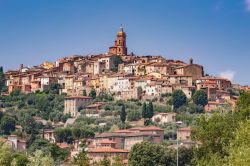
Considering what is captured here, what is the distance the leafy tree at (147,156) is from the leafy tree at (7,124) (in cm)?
3773

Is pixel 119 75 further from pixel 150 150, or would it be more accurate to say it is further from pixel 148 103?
pixel 150 150

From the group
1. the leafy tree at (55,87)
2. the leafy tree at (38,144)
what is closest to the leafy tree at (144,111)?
the leafy tree at (38,144)

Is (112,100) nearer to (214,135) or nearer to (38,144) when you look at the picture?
(38,144)

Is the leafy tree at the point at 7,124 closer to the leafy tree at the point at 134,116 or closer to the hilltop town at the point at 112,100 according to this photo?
the hilltop town at the point at 112,100

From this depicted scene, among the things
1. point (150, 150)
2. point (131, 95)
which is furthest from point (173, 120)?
point (150, 150)

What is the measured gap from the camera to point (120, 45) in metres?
136

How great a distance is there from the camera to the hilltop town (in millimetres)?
90188

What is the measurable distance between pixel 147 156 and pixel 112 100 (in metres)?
45.9

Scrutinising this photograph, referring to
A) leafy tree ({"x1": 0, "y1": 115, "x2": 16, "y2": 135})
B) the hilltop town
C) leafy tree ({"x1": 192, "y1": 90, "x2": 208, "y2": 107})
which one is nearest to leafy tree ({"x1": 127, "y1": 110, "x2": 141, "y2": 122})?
the hilltop town

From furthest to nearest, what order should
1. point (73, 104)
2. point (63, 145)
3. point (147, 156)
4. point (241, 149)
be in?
1. point (73, 104)
2. point (63, 145)
3. point (147, 156)
4. point (241, 149)

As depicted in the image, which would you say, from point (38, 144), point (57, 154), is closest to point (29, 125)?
point (38, 144)

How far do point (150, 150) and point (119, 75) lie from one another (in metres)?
50.5

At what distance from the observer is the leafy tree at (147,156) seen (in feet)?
213

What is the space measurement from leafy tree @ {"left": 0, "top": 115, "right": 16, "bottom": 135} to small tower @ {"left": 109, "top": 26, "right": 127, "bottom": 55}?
36991 millimetres
